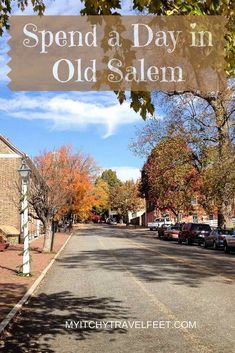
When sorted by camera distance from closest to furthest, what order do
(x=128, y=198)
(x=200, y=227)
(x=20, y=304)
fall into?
(x=20, y=304), (x=200, y=227), (x=128, y=198)

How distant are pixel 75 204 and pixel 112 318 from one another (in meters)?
61.1

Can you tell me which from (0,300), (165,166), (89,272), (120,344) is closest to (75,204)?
(165,166)

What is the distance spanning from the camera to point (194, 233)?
138 feet

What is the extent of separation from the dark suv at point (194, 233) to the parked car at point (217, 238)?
2250 millimetres

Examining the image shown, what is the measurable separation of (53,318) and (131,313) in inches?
59.0

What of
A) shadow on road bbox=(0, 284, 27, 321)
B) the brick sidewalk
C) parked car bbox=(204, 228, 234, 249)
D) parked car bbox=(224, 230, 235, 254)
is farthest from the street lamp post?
parked car bbox=(204, 228, 234, 249)

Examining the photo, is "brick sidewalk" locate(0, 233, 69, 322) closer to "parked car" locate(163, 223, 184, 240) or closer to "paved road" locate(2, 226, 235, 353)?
"paved road" locate(2, 226, 235, 353)

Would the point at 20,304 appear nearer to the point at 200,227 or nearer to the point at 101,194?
the point at 200,227

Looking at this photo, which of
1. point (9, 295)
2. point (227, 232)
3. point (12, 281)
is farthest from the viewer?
point (227, 232)

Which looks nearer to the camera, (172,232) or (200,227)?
(200,227)

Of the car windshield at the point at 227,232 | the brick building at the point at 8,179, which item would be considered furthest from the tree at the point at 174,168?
the brick building at the point at 8,179

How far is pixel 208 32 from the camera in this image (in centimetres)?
486

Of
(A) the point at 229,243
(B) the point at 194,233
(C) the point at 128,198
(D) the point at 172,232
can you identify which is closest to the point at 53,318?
(A) the point at 229,243

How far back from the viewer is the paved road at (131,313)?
8.04m
